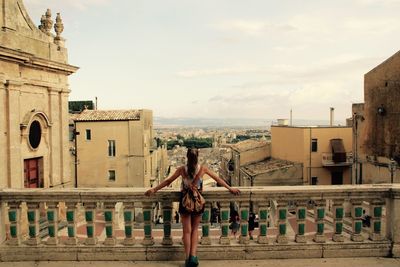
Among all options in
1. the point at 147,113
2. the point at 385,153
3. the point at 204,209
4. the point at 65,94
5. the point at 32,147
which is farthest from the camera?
the point at 147,113

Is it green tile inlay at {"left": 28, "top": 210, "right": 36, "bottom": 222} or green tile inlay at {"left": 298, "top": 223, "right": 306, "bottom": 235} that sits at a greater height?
green tile inlay at {"left": 28, "top": 210, "right": 36, "bottom": 222}

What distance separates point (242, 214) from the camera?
6.00 m

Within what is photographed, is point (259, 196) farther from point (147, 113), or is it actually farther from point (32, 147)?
point (147, 113)

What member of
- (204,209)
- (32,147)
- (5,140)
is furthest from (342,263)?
(32,147)

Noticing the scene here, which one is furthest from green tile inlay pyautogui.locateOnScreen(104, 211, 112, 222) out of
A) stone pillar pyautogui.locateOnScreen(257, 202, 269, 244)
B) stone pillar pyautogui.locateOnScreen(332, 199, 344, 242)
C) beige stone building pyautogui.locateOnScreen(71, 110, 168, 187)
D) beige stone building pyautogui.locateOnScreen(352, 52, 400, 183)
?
beige stone building pyautogui.locateOnScreen(71, 110, 168, 187)

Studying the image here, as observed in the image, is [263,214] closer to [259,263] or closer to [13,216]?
[259,263]

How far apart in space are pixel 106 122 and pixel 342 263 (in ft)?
107

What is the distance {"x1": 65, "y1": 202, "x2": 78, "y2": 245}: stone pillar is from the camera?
235 inches

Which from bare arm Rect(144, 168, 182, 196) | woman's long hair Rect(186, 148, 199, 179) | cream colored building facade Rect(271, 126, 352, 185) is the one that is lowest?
cream colored building facade Rect(271, 126, 352, 185)

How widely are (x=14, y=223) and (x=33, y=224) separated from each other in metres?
0.30

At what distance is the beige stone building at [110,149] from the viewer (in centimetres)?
3628

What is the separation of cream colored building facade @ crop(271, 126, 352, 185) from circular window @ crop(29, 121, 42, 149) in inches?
973

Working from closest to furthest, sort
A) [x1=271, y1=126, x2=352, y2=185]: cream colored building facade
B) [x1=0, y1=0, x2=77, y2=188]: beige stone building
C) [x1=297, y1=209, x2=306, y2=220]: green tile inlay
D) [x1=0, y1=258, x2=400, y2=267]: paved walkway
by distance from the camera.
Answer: [x1=0, y1=258, x2=400, y2=267]: paved walkway, [x1=297, y1=209, x2=306, y2=220]: green tile inlay, [x1=0, y1=0, x2=77, y2=188]: beige stone building, [x1=271, y1=126, x2=352, y2=185]: cream colored building facade

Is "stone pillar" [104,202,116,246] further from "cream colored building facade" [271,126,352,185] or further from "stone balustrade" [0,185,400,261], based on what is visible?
"cream colored building facade" [271,126,352,185]
